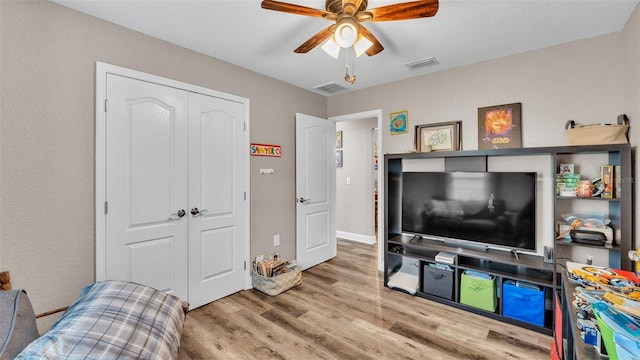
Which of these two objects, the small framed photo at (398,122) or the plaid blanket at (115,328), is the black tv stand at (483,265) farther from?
the plaid blanket at (115,328)

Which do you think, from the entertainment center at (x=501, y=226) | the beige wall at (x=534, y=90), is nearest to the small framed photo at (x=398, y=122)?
the beige wall at (x=534, y=90)

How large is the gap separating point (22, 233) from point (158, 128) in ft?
3.67

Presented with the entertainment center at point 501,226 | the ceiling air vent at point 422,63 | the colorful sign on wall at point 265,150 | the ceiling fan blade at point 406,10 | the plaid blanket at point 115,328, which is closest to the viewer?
the plaid blanket at point 115,328

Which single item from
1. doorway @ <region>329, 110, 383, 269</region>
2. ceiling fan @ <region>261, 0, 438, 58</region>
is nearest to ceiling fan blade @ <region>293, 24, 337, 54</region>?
ceiling fan @ <region>261, 0, 438, 58</region>

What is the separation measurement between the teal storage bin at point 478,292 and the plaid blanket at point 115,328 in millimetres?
2431

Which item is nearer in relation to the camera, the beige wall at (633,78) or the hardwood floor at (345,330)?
the beige wall at (633,78)

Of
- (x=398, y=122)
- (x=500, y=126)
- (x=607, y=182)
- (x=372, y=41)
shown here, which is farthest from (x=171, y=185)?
(x=607, y=182)

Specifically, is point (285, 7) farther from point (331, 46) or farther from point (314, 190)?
point (314, 190)

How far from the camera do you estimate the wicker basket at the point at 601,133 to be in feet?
6.77

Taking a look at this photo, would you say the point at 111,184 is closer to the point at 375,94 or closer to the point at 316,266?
the point at 316,266

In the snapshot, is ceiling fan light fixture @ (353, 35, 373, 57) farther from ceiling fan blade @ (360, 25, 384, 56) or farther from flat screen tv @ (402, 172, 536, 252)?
flat screen tv @ (402, 172, 536, 252)

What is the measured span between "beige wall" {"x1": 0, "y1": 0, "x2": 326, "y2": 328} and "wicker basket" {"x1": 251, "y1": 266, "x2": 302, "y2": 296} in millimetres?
1478

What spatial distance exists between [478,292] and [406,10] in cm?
241

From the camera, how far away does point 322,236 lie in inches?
158
